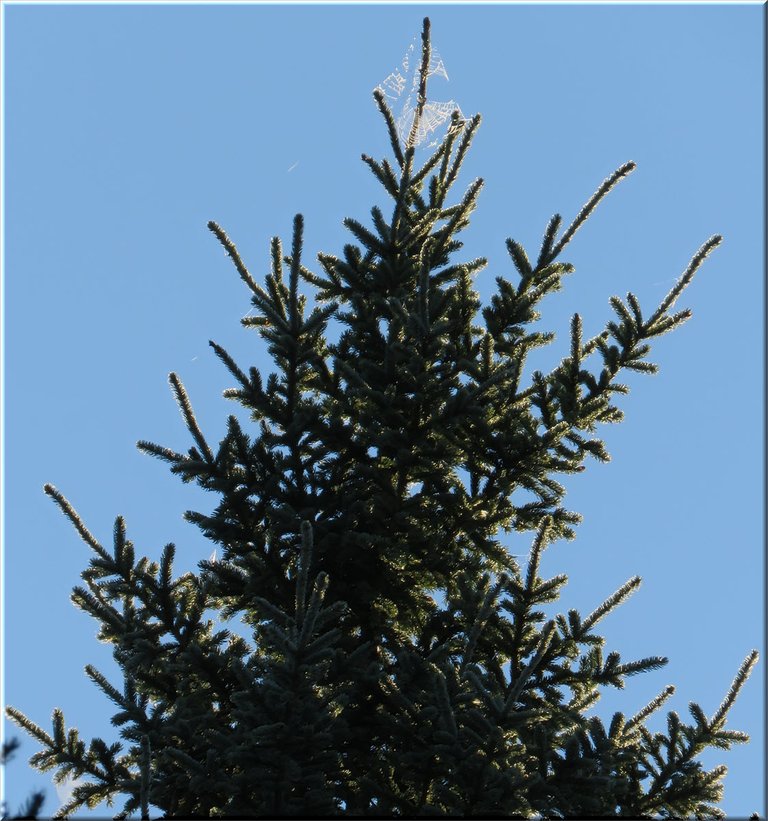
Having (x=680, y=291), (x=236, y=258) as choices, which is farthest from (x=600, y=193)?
(x=236, y=258)

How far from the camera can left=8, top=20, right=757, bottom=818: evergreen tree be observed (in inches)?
235

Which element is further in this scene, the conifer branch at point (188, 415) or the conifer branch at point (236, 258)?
the conifer branch at point (236, 258)

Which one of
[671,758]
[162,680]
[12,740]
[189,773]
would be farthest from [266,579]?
[12,740]

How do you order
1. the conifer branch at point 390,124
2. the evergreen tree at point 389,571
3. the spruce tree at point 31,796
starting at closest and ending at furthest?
the spruce tree at point 31,796, the evergreen tree at point 389,571, the conifer branch at point 390,124

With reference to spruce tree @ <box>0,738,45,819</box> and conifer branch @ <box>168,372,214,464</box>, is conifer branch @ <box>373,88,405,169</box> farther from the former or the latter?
spruce tree @ <box>0,738,45,819</box>

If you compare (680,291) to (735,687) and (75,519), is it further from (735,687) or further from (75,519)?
(75,519)

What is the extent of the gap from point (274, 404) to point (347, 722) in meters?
2.30

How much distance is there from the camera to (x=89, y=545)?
22.7ft

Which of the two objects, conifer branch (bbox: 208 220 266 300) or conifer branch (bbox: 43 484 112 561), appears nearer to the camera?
conifer branch (bbox: 43 484 112 561)

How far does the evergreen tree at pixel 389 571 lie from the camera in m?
5.98

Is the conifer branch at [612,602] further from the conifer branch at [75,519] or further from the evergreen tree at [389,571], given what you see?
the conifer branch at [75,519]

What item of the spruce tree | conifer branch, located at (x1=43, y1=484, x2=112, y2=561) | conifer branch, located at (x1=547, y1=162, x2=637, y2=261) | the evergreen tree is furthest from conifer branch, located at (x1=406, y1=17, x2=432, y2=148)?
the spruce tree

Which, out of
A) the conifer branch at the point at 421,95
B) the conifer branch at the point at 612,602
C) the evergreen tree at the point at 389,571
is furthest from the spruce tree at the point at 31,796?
the conifer branch at the point at 421,95

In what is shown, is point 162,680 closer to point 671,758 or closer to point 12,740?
point 671,758
